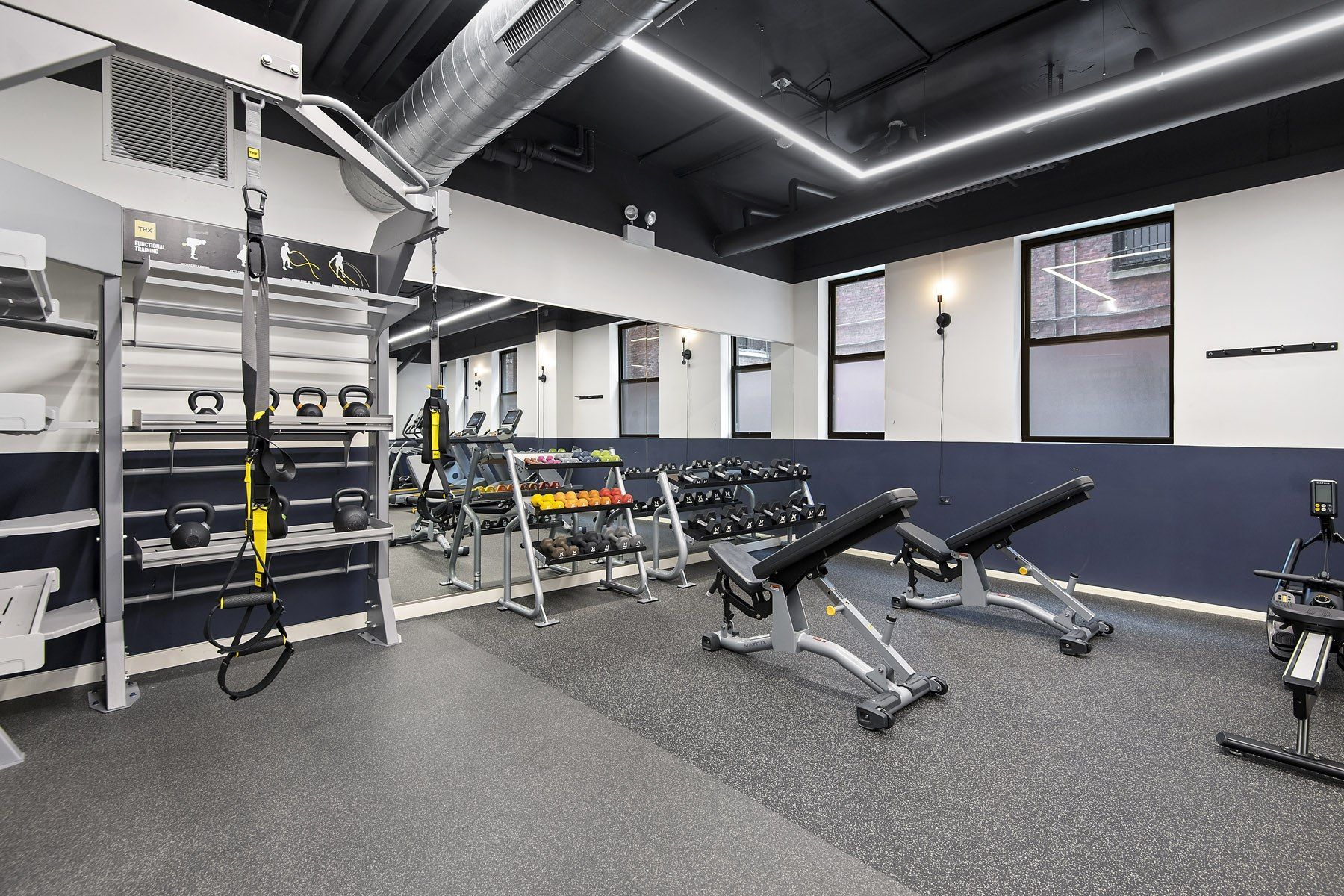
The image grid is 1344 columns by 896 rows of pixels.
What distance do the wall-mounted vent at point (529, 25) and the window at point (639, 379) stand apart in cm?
301

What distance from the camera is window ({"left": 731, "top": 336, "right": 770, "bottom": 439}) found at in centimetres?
701

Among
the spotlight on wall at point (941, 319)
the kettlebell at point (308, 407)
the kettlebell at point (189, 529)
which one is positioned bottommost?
the kettlebell at point (189, 529)

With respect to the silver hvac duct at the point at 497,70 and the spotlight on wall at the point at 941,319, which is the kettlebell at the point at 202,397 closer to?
the silver hvac duct at the point at 497,70

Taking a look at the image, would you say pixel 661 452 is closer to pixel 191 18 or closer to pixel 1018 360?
pixel 1018 360

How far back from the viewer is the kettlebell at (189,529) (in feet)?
9.96

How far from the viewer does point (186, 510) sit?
126 inches

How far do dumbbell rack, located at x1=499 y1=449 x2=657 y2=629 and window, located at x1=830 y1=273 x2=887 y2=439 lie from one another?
2.97 m

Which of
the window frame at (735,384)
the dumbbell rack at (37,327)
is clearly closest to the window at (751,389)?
the window frame at (735,384)

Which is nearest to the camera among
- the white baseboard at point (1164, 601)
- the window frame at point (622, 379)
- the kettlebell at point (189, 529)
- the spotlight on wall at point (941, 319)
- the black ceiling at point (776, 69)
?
the kettlebell at point (189, 529)

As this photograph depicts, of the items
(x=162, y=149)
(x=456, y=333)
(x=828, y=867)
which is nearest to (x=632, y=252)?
(x=456, y=333)

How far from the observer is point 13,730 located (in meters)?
2.65

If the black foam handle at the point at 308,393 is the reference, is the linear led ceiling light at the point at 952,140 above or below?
above

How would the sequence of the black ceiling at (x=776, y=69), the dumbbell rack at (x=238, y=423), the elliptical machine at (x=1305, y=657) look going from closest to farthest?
the elliptical machine at (x=1305, y=657)
the dumbbell rack at (x=238, y=423)
the black ceiling at (x=776, y=69)

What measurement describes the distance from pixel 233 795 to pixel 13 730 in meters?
1.43
